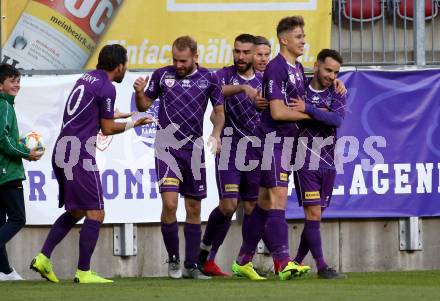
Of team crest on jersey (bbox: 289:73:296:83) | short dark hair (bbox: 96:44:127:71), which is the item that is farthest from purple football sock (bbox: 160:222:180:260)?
team crest on jersey (bbox: 289:73:296:83)

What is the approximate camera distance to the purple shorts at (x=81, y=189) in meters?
10.7

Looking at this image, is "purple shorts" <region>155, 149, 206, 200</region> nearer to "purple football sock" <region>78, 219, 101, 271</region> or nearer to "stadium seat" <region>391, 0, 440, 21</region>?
"purple football sock" <region>78, 219, 101, 271</region>

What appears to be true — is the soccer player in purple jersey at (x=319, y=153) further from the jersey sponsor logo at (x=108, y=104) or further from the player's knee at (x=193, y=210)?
the jersey sponsor logo at (x=108, y=104)

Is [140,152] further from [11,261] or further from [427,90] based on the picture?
[427,90]

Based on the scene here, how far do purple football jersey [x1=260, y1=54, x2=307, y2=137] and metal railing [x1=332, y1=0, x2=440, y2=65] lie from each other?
10.3 ft

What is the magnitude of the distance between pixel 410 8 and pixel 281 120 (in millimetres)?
4066

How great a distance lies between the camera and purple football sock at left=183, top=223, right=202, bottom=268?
1153 cm

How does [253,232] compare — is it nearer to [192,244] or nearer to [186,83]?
[192,244]

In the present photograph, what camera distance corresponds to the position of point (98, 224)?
10867 mm

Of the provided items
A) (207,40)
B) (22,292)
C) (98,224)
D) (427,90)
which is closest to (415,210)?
(427,90)

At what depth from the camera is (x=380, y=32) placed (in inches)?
560

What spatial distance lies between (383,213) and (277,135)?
309cm

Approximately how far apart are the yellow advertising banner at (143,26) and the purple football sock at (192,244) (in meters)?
2.66

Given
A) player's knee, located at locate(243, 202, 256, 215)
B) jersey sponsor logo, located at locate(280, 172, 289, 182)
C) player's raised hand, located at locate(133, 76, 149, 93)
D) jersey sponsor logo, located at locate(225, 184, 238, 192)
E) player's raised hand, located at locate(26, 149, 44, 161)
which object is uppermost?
player's raised hand, located at locate(133, 76, 149, 93)
